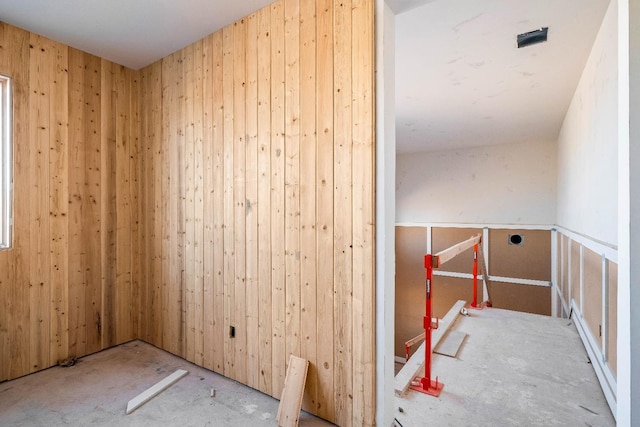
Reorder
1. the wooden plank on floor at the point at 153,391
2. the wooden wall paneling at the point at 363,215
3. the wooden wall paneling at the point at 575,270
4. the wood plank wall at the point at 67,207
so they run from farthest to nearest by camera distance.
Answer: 1. the wooden wall paneling at the point at 575,270
2. the wood plank wall at the point at 67,207
3. the wooden plank on floor at the point at 153,391
4. the wooden wall paneling at the point at 363,215

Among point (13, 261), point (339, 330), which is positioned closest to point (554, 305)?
point (339, 330)

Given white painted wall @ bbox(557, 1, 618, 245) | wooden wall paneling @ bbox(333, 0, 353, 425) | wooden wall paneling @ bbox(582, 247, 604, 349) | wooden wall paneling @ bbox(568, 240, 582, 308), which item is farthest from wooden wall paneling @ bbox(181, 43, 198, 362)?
wooden wall paneling @ bbox(568, 240, 582, 308)

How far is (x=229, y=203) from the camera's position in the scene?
2395mm

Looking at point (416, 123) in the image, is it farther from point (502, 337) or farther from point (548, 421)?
point (548, 421)

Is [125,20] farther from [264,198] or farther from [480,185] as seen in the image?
[480,185]

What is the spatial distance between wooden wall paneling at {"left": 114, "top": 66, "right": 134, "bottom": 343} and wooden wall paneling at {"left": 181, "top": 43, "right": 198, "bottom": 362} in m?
0.79

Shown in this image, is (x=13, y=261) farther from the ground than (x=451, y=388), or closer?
farther from the ground

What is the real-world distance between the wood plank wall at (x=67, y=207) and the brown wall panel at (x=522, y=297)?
5.65 metres

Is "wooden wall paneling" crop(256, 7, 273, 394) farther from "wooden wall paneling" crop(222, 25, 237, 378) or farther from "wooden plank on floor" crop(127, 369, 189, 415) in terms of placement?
"wooden plank on floor" crop(127, 369, 189, 415)

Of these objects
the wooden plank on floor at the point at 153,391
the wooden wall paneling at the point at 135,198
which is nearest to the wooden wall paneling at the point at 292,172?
the wooden plank on floor at the point at 153,391

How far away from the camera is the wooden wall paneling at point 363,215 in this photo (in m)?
1.72

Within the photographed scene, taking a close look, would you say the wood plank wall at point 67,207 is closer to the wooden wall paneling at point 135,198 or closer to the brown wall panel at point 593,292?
the wooden wall paneling at point 135,198

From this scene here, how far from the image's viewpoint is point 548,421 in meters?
1.91

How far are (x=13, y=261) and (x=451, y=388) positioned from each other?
341cm
